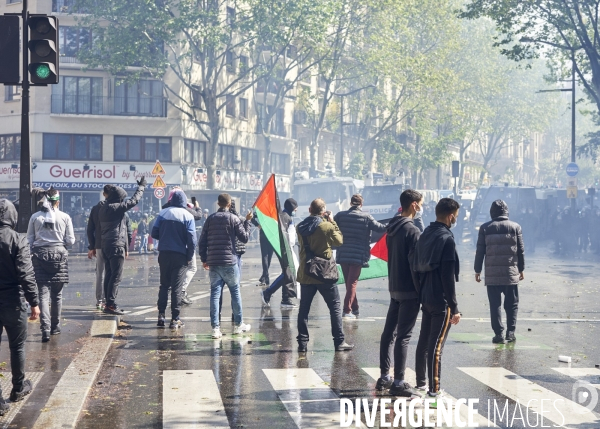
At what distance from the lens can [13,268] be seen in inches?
277

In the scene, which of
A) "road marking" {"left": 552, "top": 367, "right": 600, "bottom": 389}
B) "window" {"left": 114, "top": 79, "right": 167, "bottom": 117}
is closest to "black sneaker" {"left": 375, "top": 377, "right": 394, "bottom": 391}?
"road marking" {"left": 552, "top": 367, "right": 600, "bottom": 389}

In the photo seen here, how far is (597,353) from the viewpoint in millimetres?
10320

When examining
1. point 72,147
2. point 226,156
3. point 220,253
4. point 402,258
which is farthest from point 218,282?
point 226,156

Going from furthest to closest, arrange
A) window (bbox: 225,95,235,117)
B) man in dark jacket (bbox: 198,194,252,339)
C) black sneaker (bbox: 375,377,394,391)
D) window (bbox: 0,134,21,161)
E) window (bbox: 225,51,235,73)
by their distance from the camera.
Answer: window (bbox: 225,95,235,117) < window (bbox: 225,51,235,73) < window (bbox: 0,134,21,161) < man in dark jacket (bbox: 198,194,252,339) < black sneaker (bbox: 375,377,394,391)

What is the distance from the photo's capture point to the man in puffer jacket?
10586mm

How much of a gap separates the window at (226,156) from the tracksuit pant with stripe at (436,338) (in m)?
45.5

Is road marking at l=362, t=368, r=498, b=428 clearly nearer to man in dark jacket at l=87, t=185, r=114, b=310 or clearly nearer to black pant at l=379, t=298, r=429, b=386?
black pant at l=379, t=298, r=429, b=386

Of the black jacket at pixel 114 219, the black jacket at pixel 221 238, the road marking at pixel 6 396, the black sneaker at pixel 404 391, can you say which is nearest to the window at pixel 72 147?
the black jacket at pixel 114 219

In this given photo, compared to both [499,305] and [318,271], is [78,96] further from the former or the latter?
[318,271]

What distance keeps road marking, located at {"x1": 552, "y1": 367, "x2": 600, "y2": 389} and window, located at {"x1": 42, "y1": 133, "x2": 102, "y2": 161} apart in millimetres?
40751

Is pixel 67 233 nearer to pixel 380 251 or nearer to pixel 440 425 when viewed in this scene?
pixel 380 251

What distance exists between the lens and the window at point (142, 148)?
157ft

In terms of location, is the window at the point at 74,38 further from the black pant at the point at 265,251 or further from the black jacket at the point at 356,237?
the black jacket at the point at 356,237

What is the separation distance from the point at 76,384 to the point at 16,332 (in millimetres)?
918
